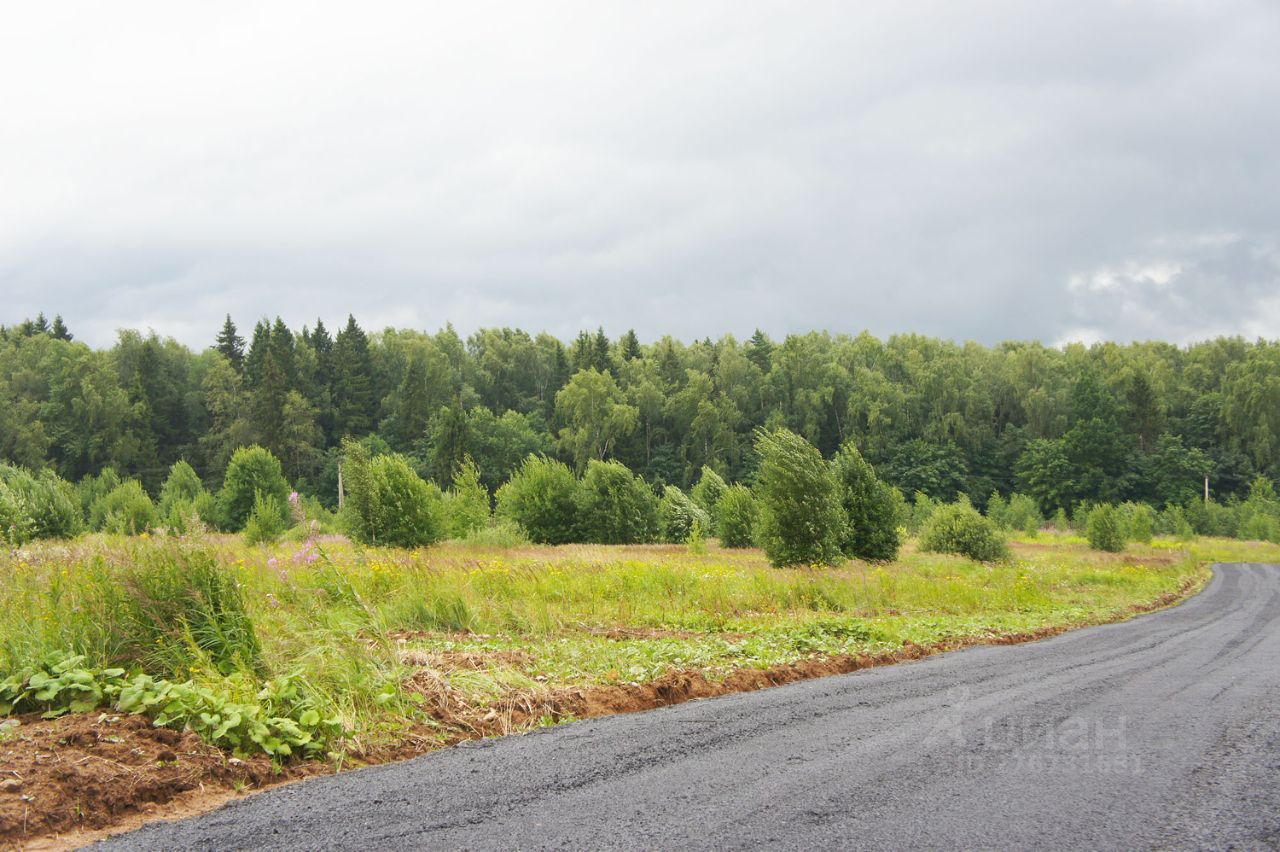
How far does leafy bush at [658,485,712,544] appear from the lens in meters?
45.8

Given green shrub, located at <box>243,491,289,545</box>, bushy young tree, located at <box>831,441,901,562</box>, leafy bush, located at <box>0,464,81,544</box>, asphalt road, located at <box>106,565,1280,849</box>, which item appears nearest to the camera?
asphalt road, located at <box>106,565,1280,849</box>

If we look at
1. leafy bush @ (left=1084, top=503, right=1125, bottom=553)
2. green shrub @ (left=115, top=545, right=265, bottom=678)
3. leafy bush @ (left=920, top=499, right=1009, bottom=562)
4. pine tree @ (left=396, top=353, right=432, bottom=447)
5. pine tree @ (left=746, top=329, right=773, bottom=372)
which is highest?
pine tree @ (left=746, top=329, right=773, bottom=372)

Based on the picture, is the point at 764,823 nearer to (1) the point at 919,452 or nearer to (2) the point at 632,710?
(2) the point at 632,710

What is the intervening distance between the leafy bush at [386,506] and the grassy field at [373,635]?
1522 cm

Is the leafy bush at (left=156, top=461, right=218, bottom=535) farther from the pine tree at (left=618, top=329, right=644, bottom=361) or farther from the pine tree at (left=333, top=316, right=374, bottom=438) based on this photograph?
the pine tree at (left=618, top=329, right=644, bottom=361)

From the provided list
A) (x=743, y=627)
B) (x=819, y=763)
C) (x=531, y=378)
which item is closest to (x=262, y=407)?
(x=531, y=378)

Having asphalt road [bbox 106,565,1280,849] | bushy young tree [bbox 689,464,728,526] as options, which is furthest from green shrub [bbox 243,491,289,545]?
asphalt road [bbox 106,565,1280,849]

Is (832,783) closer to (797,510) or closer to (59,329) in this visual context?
(797,510)

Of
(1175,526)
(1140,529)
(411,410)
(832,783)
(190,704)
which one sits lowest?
(1175,526)

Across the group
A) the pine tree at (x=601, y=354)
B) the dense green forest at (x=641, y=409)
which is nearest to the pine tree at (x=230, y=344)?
the dense green forest at (x=641, y=409)

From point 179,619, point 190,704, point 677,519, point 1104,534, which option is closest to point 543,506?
point 677,519

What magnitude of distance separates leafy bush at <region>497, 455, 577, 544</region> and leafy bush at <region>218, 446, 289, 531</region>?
12.9 m

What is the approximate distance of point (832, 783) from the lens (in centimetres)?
509

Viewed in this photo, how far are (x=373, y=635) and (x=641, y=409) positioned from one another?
3518 inches
